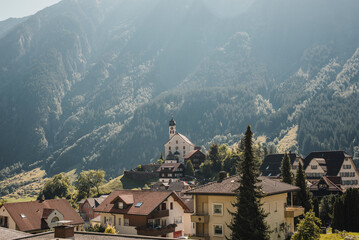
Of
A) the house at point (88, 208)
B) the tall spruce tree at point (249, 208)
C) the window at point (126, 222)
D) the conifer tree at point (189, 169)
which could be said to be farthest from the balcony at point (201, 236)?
the conifer tree at point (189, 169)

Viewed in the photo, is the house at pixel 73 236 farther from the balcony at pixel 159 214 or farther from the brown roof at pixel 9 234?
the balcony at pixel 159 214

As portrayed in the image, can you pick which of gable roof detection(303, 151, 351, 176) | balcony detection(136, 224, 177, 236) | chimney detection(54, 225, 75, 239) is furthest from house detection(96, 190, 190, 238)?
gable roof detection(303, 151, 351, 176)

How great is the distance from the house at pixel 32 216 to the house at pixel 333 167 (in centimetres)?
7714

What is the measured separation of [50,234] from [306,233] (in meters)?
21.7

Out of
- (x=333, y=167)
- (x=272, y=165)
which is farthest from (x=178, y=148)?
(x=333, y=167)

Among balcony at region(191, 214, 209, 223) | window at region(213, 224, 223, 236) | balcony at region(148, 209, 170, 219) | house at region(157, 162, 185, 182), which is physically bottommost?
house at region(157, 162, 185, 182)

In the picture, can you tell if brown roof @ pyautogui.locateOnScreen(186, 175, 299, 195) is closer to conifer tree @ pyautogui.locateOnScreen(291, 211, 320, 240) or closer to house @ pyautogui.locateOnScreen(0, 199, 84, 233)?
conifer tree @ pyautogui.locateOnScreen(291, 211, 320, 240)

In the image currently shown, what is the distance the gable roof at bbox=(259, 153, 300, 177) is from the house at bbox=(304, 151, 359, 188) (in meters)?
6.26

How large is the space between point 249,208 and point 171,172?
114654 mm

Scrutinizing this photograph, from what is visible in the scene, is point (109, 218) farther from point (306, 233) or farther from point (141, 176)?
point (141, 176)

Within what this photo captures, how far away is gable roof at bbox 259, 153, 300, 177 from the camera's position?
129625mm

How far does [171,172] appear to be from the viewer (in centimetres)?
15075

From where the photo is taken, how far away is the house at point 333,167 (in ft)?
410

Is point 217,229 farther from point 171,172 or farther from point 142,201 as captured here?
point 171,172
